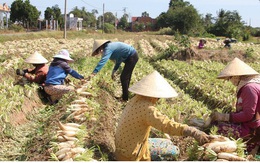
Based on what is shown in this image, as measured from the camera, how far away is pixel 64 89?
270 inches

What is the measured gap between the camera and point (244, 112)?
4.11 meters

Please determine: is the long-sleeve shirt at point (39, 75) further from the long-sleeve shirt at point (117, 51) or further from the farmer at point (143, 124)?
the farmer at point (143, 124)

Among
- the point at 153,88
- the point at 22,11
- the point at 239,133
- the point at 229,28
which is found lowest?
the point at 239,133

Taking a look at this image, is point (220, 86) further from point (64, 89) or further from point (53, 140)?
point (53, 140)

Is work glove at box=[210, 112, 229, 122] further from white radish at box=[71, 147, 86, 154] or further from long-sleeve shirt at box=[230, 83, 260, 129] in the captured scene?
white radish at box=[71, 147, 86, 154]

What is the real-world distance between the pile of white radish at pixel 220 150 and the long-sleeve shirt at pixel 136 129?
408mm

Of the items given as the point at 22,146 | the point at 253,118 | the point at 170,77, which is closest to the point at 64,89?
the point at 22,146

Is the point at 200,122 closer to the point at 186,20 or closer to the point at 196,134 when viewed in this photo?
the point at 196,134

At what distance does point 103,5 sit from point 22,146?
197 ft

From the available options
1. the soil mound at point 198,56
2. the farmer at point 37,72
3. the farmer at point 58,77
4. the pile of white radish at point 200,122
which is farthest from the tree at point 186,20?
the pile of white radish at point 200,122

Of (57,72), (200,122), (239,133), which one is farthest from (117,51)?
(239,133)

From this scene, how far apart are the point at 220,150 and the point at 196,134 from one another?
1.11 feet

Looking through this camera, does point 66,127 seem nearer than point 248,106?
No

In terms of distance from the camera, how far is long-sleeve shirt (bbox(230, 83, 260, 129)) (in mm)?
4066
